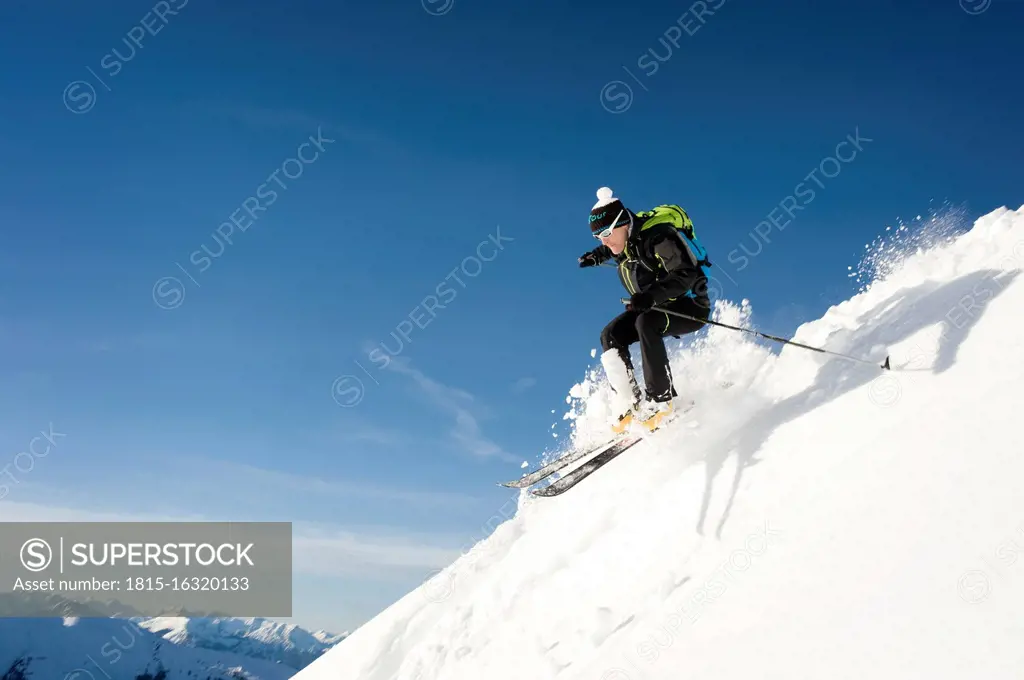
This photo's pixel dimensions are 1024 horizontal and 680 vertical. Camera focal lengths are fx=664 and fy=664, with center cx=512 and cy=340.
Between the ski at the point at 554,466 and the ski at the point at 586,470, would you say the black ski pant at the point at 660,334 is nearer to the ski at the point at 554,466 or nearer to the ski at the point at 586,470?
the ski at the point at 586,470

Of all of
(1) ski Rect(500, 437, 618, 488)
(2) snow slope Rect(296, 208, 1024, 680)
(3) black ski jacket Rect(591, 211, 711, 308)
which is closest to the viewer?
(2) snow slope Rect(296, 208, 1024, 680)

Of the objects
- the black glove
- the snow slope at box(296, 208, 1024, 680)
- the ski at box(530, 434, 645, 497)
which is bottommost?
the snow slope at box(296, 208, 1024, 680)

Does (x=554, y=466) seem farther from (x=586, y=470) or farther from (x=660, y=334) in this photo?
(x=660, y=334)

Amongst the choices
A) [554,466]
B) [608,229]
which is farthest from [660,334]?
[554,466]

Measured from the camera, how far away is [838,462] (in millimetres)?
5359

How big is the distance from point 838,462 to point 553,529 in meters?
3.53

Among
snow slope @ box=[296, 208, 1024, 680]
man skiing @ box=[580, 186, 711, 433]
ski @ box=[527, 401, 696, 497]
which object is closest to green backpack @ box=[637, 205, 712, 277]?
man skiing @ box=[580, 186, 711, 433]

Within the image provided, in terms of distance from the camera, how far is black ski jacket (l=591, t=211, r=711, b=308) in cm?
780

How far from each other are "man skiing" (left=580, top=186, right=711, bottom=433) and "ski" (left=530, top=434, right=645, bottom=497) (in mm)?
336

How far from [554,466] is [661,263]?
3.58 meters

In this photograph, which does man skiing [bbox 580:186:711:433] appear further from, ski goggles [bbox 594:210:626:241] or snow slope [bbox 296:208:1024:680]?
Answer: snow slope [bbox 296:208:1024:680]

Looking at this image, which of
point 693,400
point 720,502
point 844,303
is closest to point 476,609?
point 720,502

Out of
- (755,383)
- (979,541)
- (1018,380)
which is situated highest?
(755,383)

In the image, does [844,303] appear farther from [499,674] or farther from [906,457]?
[499,674]
